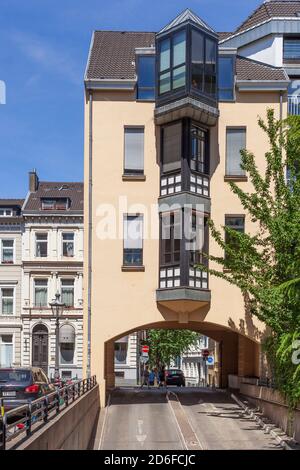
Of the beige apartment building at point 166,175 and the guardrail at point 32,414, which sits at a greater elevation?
the beige apartment building at point 166,175

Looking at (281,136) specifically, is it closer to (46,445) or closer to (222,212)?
(222,212)

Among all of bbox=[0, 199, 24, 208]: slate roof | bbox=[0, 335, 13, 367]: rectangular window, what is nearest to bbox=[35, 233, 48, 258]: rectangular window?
bbox=[0, 199, 24, 208]: slate roof

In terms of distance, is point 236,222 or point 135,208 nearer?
point 135,208

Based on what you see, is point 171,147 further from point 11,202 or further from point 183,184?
point 11,202

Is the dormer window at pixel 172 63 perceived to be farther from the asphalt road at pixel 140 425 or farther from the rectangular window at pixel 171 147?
the asphalt road at pixel 140 425

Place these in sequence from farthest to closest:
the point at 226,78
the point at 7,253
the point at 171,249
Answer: the point at 7,253 → the point at 226,78 → the point at 171,249

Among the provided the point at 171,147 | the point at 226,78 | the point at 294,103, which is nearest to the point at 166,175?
the point at 171,147

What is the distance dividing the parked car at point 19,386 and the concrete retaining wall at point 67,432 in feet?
4.21

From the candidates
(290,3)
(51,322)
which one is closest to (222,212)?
(290,3)

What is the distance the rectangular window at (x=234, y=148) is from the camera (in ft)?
107

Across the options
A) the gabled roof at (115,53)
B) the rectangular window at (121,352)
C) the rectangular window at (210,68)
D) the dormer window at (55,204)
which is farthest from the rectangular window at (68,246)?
the rectangular window at (210,68)

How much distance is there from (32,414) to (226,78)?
78.1 ft

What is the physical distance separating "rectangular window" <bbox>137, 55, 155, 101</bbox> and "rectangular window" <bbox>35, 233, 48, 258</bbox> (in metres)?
33.1

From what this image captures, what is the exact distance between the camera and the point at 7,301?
63.5 metres
